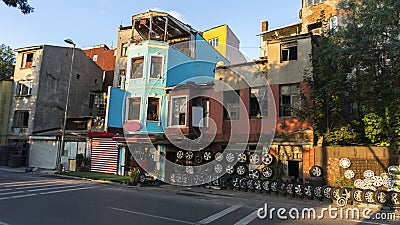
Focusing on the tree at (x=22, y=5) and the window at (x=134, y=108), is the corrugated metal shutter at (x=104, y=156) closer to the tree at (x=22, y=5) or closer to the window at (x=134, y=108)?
the window at (x=134, y=108)

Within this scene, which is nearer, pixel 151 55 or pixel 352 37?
pixel 352 37

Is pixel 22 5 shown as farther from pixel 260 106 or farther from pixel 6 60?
pixel 6 60

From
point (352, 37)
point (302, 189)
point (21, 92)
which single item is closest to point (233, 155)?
point (302, 189)

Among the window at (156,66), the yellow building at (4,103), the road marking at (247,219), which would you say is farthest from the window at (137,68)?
the yellow building at (4,103)

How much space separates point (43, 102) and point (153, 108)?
48.8 ft

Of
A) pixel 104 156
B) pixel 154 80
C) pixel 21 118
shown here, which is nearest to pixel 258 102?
pixel 154 80

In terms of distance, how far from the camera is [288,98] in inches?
697

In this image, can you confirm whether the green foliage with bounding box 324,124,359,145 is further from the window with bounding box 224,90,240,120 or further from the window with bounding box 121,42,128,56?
the window with bounding box 121,42,128,56

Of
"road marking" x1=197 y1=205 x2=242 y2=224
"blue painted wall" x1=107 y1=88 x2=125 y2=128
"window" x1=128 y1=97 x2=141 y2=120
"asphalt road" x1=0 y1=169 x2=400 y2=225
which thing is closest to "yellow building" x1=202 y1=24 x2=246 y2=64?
"window" x1=128 y1=97 x2=141 y2=120

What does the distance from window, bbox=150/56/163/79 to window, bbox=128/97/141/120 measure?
230 centimetres

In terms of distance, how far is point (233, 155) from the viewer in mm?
17844

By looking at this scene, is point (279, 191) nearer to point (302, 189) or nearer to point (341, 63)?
point (302, 189)

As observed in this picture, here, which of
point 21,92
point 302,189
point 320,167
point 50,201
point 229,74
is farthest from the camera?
point 21,92

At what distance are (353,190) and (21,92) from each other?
105ft
